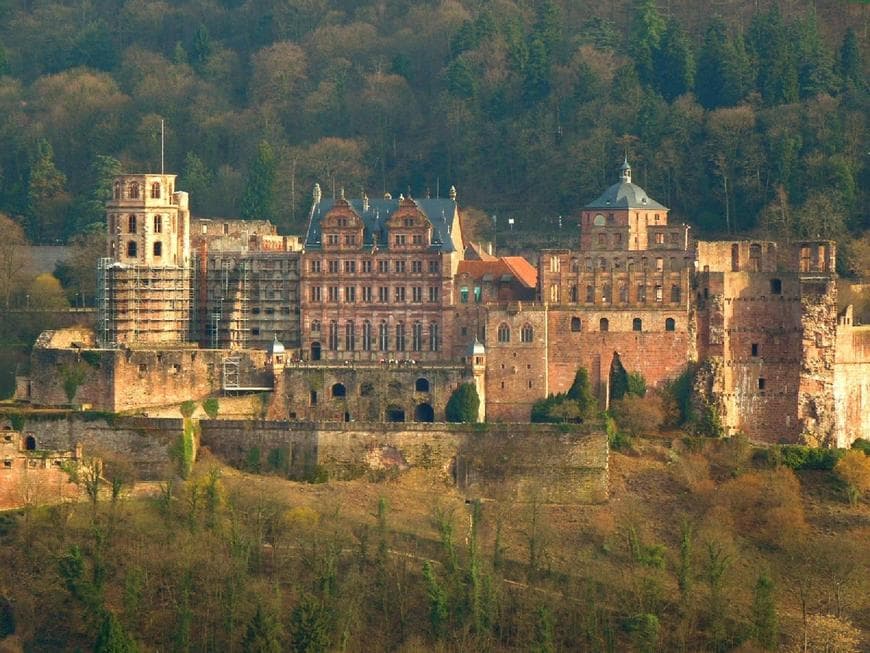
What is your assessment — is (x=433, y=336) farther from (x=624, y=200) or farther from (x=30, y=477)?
(x=30, y=477)

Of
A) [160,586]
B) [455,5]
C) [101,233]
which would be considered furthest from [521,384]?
[455,5]

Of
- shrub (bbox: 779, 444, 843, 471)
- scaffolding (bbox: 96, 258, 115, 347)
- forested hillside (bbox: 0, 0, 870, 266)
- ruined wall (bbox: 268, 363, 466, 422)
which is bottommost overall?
shrub (bbox: 779, 444, 843, 471)

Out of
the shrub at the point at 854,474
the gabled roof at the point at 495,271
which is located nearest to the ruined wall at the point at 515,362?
the gabled roof at the point at 495,271

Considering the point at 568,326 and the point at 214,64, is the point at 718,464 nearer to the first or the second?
the point at 568,326

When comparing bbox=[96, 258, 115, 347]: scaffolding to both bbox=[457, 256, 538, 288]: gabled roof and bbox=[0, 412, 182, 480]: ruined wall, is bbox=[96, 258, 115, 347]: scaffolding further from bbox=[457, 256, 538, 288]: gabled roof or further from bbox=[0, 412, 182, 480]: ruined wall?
bbox=[457, 256, 538, 288]: gabled roof

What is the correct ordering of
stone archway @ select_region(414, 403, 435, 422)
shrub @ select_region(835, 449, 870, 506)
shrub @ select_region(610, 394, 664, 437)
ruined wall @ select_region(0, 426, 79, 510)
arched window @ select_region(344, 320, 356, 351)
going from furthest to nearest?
arched window @ select_region(344, 320, 356, 351)
stone archway @ select_region(414, 403, 435, 422)
shrub @ select_region(610, 394, 664, 437)
shrub @ select_region(835, 449, 870, 506)
ruined wall @ select_region(0, 426, 79, 510)

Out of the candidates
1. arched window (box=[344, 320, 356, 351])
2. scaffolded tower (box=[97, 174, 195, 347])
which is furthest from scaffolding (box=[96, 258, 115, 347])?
arched window (box=[344, 320, 356, 351])

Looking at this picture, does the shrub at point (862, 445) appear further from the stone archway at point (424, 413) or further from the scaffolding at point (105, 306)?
the scaffolding at point (105, 306)
